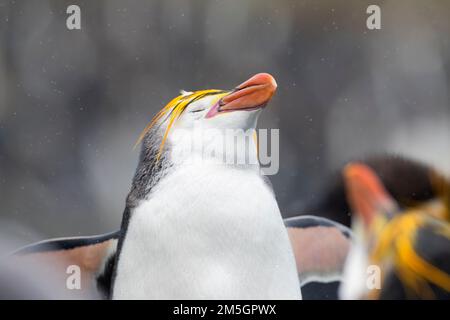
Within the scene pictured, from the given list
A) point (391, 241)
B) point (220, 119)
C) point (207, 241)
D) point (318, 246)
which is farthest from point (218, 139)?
point (391, 241)

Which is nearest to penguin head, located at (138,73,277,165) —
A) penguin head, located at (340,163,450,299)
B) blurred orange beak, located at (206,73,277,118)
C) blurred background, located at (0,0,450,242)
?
blurred orange beak, located at (206,73,277,118)

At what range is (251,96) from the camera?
1853 millimetres

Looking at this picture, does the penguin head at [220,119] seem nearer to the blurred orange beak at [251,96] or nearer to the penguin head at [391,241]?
the blurred orange beak at [251,96]

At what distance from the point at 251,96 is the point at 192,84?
16.0 inches

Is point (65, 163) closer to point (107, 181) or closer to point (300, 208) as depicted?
point (107, 181)

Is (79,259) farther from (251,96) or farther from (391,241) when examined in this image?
(391,241)

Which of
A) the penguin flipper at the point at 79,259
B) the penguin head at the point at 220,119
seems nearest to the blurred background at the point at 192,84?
the penguin flipper at the point at 79,259

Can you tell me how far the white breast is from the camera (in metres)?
1.79

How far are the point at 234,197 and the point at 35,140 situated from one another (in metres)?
0.80

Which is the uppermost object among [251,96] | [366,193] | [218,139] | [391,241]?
[251,96]

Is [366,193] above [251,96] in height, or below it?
below

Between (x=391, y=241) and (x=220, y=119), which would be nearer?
(x=220, y=119)

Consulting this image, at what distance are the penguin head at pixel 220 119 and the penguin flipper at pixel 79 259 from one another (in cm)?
45

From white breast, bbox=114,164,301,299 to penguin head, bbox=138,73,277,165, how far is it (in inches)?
3.0
